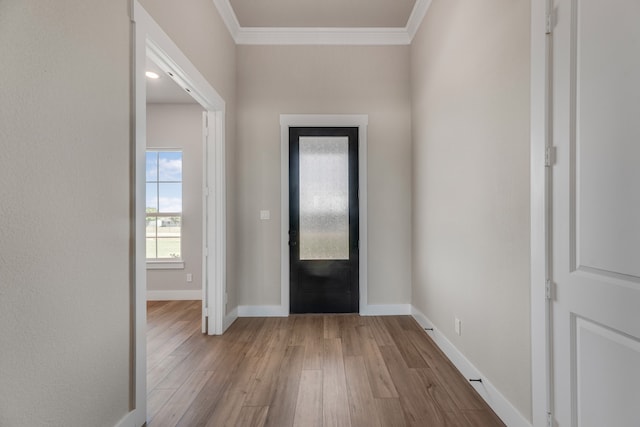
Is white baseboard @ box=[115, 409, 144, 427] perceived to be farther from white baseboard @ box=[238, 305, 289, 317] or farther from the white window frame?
the white window frame

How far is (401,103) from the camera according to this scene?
3678 millimetres

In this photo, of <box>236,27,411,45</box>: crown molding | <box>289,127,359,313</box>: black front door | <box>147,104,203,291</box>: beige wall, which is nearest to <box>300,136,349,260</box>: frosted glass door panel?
<box>289,127,359,313</box>: black front door

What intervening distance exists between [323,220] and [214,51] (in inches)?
81.2

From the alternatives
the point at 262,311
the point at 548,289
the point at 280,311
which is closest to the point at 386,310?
the point at 280,311

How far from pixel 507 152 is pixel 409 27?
248 cm

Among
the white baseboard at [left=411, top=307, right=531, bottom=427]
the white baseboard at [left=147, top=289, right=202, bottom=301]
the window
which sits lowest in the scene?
the white baseboard at [left=147, top=289, right=202, bottom=301]

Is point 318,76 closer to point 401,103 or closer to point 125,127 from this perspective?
point 401,103

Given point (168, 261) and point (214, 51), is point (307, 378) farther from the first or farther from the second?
point (168, 261)

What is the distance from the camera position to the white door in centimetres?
109

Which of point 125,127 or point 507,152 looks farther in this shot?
point 507,152

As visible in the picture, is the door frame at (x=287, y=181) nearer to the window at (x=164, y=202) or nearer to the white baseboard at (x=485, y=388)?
the white baseboard at (x=485, y=388)

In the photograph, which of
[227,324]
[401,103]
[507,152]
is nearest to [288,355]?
[227,324]

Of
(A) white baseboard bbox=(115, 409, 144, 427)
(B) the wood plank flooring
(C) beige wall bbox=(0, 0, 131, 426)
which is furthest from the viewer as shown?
(B) the wood plank flooring

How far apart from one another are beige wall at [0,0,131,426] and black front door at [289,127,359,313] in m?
2.19
